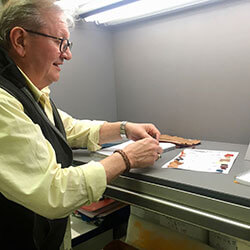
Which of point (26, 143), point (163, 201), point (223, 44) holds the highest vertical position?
point (223, 44)

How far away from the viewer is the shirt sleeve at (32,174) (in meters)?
0.67

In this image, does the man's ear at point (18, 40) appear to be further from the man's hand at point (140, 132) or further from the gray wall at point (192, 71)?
the gray wall at point (192, 71)

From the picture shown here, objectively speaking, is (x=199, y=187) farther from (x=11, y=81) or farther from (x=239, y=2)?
(x=239, y=2)

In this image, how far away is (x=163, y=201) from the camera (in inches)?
32.2

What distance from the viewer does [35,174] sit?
0.69m

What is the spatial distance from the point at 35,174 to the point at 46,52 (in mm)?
419

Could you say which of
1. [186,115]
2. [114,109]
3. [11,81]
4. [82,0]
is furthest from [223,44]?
[11,81]

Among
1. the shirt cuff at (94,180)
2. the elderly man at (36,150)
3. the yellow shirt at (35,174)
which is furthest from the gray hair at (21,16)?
the shirt cuff at (94,180)

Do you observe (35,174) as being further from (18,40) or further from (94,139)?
(94,139)

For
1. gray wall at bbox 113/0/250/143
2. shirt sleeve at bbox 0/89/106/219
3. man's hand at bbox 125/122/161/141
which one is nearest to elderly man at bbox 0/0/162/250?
shirt sleeve at bbox 0/89/106/219

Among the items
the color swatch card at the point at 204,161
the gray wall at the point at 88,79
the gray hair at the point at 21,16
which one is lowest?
the color swatch card at the point at 204,161

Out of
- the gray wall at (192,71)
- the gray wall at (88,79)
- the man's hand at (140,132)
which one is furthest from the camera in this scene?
the gray wall at (88,79)

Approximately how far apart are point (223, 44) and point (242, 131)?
422mm

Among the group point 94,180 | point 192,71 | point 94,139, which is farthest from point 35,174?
point 192,71
